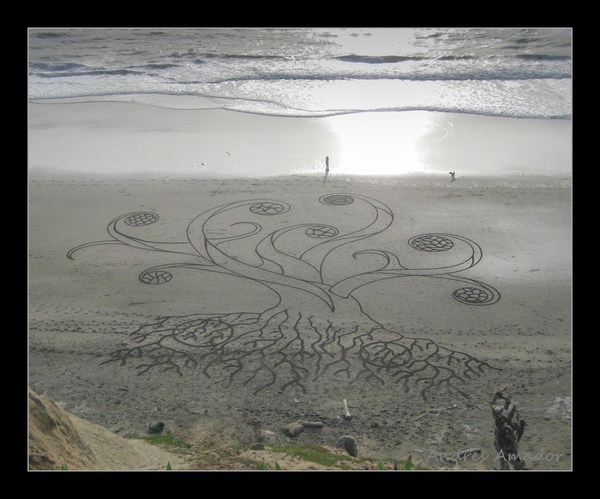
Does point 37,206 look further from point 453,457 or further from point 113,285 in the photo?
point 453,457

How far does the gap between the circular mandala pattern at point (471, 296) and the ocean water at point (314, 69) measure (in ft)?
30.0

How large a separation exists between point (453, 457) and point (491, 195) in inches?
310

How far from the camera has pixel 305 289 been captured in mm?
11875

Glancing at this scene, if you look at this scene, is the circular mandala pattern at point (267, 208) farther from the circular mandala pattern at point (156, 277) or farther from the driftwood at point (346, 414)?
the driftwood at point (346, 414)

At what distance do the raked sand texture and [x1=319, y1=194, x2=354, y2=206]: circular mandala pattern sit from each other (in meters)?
0.04

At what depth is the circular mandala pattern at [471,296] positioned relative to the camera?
38.0 feet

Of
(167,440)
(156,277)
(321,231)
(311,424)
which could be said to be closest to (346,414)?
(311,424)

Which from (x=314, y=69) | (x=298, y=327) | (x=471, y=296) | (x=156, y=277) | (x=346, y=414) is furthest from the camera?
(x=314, y=69)

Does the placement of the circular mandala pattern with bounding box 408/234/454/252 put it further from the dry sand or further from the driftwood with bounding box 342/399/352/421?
the driftwood with bounding box 342/399/352/421

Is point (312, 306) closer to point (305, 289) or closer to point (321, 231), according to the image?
point (305, 289)

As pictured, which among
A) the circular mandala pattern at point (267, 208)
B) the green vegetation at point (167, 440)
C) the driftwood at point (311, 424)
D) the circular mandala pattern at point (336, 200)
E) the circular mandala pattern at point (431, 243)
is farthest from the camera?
the circular mandala pattern at point (336, 200)

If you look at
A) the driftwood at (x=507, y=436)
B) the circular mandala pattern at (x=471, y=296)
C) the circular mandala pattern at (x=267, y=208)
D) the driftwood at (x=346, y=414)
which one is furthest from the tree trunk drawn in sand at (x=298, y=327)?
the driftwood at (x=507, y=436)

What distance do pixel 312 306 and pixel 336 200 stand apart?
401 centimetres

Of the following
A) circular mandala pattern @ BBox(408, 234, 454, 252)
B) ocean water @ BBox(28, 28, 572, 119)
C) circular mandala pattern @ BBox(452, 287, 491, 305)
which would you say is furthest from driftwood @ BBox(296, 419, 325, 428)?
ocean water @ BBox(28, 28, 572, 119)
